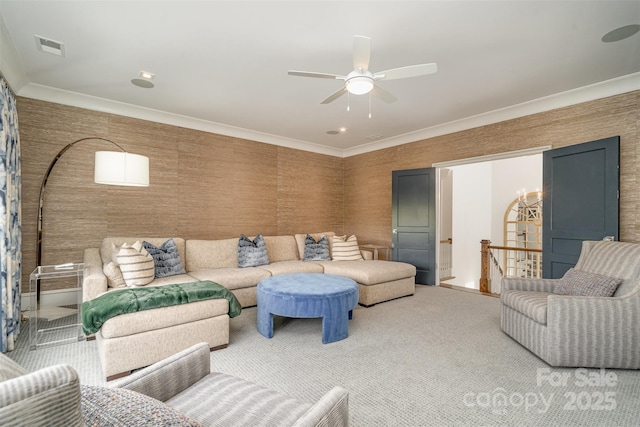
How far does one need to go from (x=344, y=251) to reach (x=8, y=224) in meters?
4.14

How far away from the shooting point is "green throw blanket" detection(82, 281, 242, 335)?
2.30m

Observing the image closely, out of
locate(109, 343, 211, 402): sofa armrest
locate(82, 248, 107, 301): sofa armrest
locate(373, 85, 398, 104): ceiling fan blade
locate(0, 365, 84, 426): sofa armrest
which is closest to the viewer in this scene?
locate(0, 365, 84, 426): sofa armrest

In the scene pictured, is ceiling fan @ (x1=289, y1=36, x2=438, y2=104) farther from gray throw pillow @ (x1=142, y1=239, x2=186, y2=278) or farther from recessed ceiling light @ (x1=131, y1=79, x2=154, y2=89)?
gray throw pillow @ (x1=142, y1=239, x2=186, y2=278)

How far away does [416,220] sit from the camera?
5527 millimetres

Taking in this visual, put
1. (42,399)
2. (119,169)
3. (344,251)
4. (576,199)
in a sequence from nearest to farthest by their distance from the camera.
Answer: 1. (42,399)
2. (119,169)
3. (576,199)
4. (344,251)

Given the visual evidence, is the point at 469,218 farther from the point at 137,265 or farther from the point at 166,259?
the point at 137,265

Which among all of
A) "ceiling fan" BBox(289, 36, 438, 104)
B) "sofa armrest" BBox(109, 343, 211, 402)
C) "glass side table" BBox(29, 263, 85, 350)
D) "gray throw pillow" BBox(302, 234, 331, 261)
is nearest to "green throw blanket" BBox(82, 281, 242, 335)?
"glass side table" BBox(29, 263, 85, 350)

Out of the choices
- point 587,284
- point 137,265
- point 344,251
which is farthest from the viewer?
point 344,251

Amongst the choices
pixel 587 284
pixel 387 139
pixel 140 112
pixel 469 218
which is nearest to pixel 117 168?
pixel 140 112

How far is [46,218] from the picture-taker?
3721 mm

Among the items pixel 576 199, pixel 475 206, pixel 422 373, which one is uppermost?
pixel 475 206

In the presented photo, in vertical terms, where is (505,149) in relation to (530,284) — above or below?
above

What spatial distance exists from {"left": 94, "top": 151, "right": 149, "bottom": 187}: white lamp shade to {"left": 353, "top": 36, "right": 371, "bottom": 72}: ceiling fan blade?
7.72 feet

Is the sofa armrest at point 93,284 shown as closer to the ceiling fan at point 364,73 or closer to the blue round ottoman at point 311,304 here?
the blue round ottoman at point 311,304
